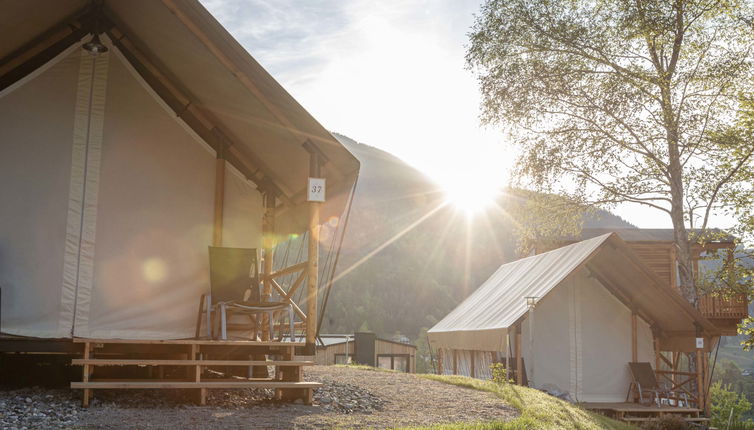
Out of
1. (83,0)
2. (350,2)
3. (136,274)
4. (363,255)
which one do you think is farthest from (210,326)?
(363,255)

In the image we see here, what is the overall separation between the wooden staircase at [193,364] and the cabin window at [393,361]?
69.0 ft

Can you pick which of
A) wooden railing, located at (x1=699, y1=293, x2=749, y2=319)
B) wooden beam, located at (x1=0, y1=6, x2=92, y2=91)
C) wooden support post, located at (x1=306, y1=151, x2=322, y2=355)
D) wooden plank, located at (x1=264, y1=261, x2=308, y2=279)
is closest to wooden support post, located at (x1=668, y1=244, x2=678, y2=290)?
wooden railing, located at (x1=699, y1=293, x2=749, y2=319)

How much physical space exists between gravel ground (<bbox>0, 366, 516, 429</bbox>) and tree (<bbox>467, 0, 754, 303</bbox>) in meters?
7.79

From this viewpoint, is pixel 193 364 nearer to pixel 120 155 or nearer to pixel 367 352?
pixel 120 155

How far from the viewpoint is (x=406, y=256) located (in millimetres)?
74750

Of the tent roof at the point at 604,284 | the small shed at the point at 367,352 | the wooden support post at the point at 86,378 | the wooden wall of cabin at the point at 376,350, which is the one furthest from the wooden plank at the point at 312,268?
the wooden wall of cabin at the point at 376,350

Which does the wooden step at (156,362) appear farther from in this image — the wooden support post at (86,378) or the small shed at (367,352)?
the small shed at (367,352)

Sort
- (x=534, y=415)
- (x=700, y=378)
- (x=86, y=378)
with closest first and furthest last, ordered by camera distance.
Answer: (x=86, y=378), (x=534, y=415), (x=700, y=378)

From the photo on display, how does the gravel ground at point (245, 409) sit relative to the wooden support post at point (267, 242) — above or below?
below

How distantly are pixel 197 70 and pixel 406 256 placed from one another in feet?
225

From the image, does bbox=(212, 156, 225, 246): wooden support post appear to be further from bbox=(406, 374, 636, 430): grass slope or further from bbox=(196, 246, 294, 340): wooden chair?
bbox=(406, 374, 636, 430): grass slope

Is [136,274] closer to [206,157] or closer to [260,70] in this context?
[206,157]

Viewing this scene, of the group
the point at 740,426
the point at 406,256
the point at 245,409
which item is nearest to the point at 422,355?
the point at 406,256

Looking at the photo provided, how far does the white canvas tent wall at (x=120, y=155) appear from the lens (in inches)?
243
